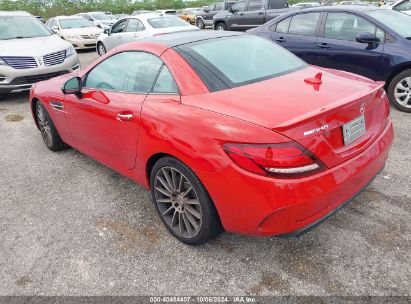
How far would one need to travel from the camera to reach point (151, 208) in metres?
3.40

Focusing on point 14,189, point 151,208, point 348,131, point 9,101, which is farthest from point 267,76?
point 9,101

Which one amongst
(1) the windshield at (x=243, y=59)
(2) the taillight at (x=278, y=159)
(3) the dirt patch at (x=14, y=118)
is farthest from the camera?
(3) the dirt patch at (x=14, y=118)

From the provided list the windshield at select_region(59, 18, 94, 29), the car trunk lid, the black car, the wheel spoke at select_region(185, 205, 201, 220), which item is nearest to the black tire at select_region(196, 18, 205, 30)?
the windshield at select_region(59, 18, 94, 29)

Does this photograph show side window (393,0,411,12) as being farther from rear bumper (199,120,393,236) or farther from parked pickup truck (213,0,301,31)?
rear bumper (199,120,393,236)

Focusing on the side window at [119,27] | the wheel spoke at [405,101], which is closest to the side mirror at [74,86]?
the wheel spoke at [405,101]

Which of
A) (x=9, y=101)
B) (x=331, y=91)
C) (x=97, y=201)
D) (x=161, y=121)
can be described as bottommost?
(x=9, y=101)

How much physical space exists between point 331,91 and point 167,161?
4.14ft

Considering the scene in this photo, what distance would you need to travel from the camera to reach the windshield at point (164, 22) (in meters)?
10.4

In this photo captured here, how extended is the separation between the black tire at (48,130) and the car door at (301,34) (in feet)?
13.8

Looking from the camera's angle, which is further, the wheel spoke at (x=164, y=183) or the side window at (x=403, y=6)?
the side window at (x=403, y=6)

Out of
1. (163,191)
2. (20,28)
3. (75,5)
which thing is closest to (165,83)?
(163,191)

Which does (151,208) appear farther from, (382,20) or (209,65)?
(382,20)

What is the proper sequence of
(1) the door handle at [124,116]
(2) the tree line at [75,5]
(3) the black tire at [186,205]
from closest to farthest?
(3) the black tire at [186,205] < (1) the door handle at [124,116] < (2) the tree line at [75,5]

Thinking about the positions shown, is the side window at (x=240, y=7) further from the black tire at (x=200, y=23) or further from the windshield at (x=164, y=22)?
the black tire at (x=200, y=23)
